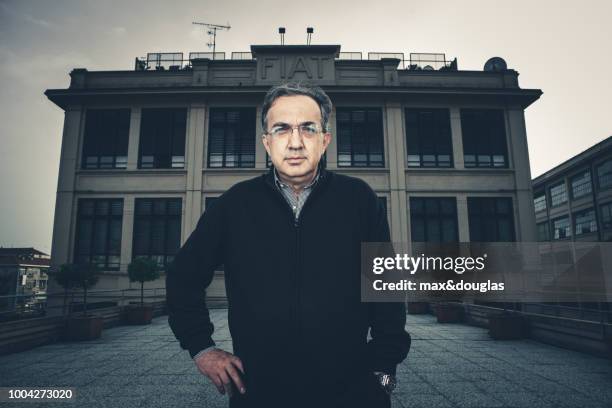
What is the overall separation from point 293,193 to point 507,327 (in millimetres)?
8712

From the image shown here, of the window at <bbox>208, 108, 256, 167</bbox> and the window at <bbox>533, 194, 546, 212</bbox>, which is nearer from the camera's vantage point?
the window at <bbox>208, 108, 256, 167</bbox>

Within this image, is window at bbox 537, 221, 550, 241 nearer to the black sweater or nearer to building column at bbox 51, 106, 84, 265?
building column at bbox 51, 106, 84, 265

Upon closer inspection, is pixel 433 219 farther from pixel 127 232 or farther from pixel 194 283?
pixel 194 283

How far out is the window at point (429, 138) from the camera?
1730 cm

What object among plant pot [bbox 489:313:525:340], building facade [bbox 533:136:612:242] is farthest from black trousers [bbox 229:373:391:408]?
building facade [bbox 533:136:612:242]

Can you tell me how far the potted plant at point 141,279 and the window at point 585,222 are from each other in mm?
42211

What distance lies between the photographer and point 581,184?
36.9m

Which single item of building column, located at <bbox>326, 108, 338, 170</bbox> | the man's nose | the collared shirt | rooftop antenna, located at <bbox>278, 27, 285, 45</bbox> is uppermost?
rooftop antenna, located at <bbox>278, 27, 285, 45</bbox>

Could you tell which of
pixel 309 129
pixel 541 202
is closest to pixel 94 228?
pixel 309 129

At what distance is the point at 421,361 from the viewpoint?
253 inches

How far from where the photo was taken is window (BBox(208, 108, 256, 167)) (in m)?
17.3

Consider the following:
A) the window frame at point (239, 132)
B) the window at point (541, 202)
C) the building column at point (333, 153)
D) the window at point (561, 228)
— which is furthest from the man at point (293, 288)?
the window at point (541, 202)

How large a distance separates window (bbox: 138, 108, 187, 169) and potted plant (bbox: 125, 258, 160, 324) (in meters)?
6.21

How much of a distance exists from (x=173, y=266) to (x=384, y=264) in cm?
112
